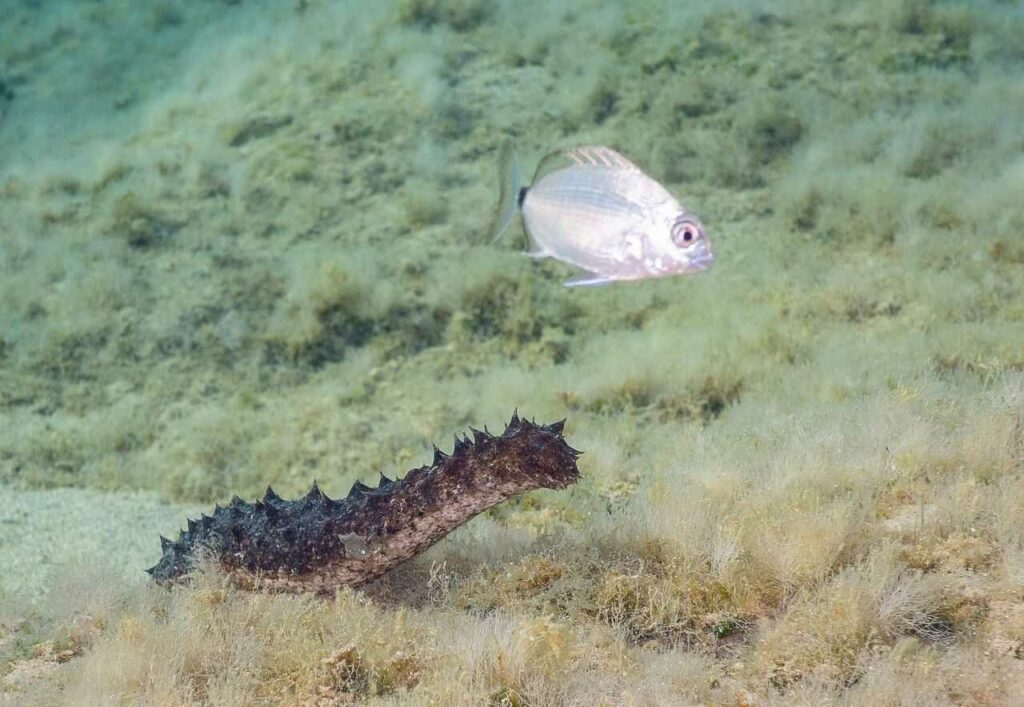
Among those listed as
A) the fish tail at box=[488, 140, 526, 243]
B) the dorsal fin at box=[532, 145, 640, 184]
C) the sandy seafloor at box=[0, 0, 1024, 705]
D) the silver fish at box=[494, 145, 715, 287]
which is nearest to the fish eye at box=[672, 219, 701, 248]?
the silver fish at box=[494, 145, 715, 287]

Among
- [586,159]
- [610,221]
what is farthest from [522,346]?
[610,221]

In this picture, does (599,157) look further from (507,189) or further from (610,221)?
(507,189)

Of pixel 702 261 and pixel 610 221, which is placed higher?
pixel 610 221

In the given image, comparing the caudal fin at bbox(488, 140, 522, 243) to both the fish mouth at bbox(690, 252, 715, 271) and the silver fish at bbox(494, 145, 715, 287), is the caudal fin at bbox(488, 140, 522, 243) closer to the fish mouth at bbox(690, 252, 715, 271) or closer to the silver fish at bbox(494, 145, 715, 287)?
the silver fish at bbox(494, 145, 715, 287)

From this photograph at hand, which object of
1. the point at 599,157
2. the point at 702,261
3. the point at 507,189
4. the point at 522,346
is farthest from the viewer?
the point at 522,346

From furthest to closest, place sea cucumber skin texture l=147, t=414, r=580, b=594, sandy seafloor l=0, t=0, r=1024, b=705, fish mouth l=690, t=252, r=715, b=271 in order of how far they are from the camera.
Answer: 1. sea cucumber skin texture l=147, t=414, r=580, b=594
2. sandy seafloor l=0, t=0, r=1024, b=705
3. fish mouth l=690, t=252, r=715, b=271

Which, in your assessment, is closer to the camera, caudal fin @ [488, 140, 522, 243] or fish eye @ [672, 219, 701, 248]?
fish eye @ [672, 219, 701, 248]

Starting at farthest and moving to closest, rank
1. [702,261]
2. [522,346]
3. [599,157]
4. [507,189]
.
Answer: [522,346] → [507,189] → [599,157] → [702,261]
